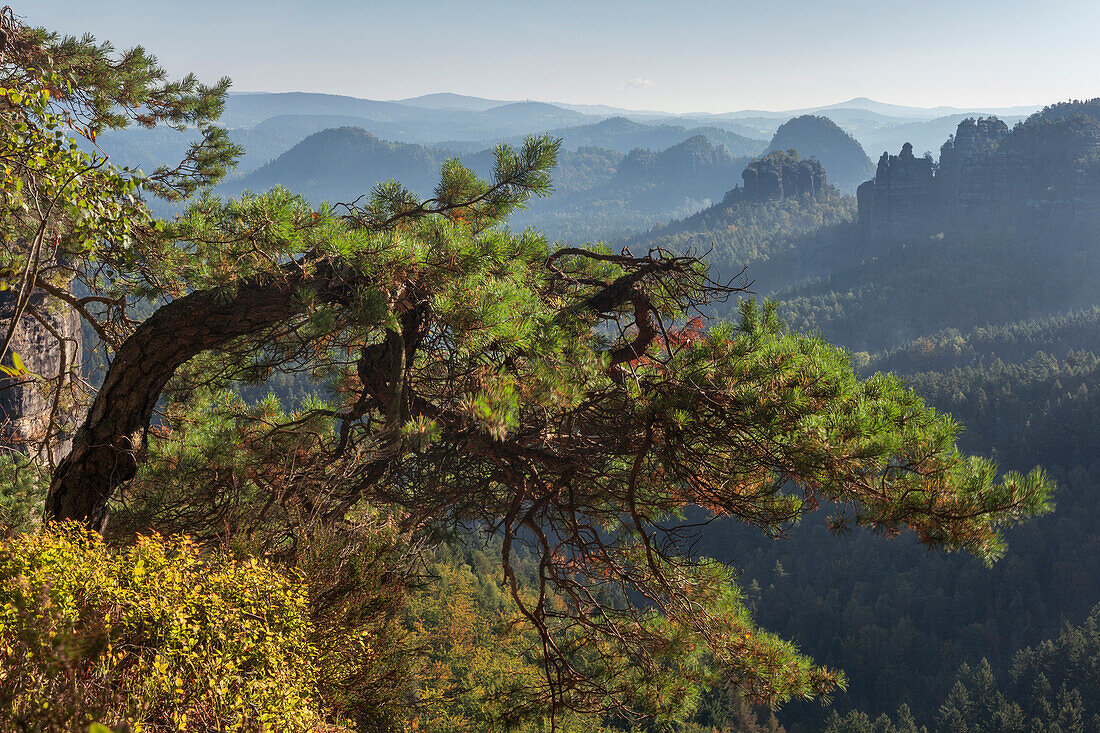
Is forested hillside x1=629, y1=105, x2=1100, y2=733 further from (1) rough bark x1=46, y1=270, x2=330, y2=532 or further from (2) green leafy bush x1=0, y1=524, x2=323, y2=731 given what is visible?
(2) green leafy bush x1=0, y1=524, x2=323, y2=731

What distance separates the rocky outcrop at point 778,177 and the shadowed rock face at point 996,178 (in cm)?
2791

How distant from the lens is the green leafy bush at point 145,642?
1614 mm

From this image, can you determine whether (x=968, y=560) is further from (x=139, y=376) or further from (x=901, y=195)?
(x=901, y=195)

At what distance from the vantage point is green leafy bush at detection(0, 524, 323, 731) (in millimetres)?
1614

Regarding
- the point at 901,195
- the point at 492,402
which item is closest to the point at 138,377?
the point at 492,402

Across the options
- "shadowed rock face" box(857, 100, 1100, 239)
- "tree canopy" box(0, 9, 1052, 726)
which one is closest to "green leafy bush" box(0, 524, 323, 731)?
"tree canopy" box(0, 9, 1052, 726)

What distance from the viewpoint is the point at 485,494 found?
397 cm

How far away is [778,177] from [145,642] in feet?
493

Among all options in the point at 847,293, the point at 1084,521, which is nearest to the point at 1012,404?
the point at 1084,521

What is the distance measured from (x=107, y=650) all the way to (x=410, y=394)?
6.04ft

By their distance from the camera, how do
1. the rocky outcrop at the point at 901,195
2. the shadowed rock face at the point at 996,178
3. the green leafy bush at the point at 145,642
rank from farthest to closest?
1. the rocky outcrop at the point at 901,195
2. the shadowed rock face at the point at 996,178
3. the green leafy bush at the point at 145,642

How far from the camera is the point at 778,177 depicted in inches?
5408

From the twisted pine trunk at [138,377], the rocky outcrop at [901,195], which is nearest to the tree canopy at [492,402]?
the twisted pine trunk at [138,377]

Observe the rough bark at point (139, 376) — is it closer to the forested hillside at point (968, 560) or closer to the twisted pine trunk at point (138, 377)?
the twisted pine trunk at point (138, 377)
